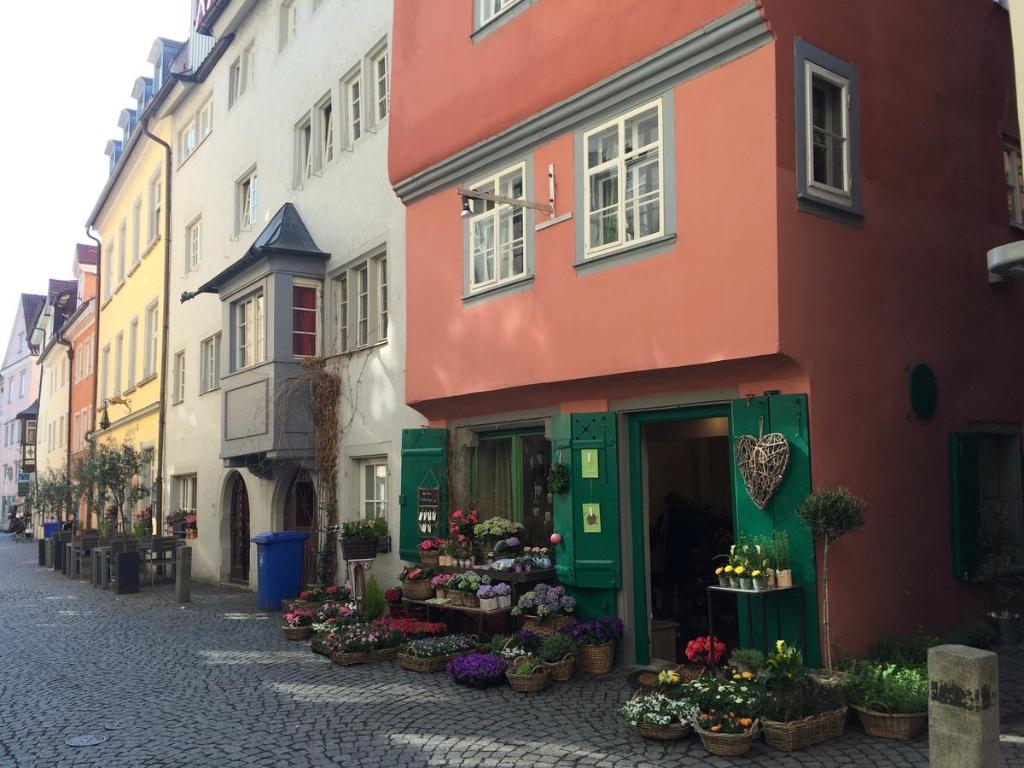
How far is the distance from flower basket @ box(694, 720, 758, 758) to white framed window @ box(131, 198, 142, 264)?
24326 mm

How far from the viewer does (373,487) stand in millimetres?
13859

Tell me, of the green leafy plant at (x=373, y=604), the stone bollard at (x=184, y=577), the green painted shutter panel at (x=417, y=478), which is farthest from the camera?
the stone bollard at (x=184, y=577)

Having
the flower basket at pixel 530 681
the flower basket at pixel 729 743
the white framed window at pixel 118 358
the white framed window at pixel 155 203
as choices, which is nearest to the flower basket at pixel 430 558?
the flower basket at pixel 530 681

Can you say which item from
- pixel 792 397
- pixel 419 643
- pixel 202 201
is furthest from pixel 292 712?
pixel 202 201

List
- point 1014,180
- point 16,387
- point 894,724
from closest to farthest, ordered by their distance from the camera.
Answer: point 894,724 → point 1014,180 → point 16,387

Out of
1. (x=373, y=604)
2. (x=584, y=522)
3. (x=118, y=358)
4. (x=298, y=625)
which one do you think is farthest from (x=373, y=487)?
(x=118, y=358)

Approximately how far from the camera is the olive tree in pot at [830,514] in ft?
23.6

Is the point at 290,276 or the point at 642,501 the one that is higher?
the point at 290,276

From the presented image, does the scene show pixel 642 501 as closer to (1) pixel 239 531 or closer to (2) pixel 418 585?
(2) pixel 418 585

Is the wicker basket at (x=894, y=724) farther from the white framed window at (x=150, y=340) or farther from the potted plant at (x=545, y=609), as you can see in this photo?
the white framed window at (x=150, y=340)

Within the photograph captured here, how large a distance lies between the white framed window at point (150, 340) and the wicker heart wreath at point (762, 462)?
19.1 metres

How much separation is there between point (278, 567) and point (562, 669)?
7.04 metres

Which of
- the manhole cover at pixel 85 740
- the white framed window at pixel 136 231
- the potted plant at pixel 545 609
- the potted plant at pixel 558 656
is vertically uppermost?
the white framed window at pixel 136 231

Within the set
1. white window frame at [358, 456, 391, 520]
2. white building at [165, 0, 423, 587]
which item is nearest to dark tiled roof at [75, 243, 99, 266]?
white building at [165, 0, 423, 587]
